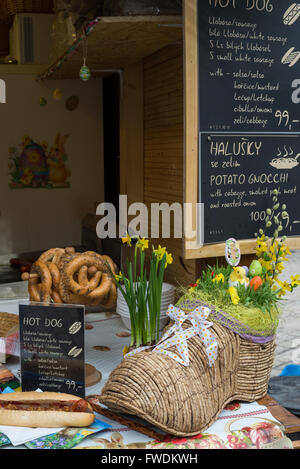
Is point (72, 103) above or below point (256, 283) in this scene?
above

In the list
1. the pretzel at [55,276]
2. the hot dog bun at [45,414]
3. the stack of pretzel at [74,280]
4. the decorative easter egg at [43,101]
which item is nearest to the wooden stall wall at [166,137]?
the stack of pretzel at [74,280]

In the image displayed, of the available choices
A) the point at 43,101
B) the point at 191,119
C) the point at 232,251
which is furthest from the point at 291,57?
the point at 43,101

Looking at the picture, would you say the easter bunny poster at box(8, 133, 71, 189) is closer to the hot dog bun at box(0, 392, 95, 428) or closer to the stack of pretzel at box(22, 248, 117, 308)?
the stack of pretzel at box(22, 248, 117, 308)

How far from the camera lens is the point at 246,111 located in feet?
7.57

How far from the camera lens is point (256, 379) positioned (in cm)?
165

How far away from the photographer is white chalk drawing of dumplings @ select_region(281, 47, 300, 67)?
2369 mm

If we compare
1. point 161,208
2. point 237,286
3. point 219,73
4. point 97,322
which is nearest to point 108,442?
point 237,286

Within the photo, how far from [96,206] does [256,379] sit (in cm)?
477

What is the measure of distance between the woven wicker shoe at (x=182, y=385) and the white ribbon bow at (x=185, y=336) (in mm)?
17

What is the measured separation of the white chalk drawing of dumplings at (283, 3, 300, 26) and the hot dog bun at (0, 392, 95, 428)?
1.90 m

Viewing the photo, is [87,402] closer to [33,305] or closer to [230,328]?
[33,305]

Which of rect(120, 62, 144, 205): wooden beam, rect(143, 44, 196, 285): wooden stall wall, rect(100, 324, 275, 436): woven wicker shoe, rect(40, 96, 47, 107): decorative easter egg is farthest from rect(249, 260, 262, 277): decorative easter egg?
rect(40, 96, 47, 107): decorative easter egg

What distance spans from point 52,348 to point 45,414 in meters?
0.21

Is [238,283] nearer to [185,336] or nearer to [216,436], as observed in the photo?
[185,336]
